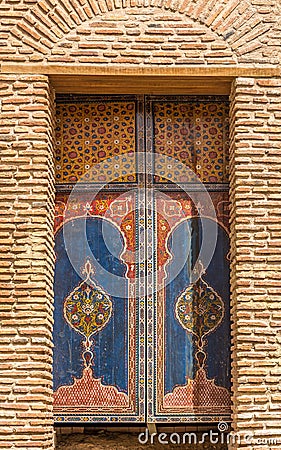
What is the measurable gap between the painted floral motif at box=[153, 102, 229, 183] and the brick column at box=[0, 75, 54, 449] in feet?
3.40

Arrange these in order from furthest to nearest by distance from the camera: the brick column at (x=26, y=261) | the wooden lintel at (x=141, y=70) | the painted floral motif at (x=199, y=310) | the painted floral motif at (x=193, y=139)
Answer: the painted floral motif at (x=193, y=139)
the painted floral motif at (x=199, y=310)
the wooden lintel at (x=141, y=70)
the brick column at (x=26, y=261)

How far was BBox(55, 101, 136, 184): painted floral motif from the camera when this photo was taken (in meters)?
8.55

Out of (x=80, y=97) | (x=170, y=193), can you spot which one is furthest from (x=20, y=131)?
(x=170, y=193)

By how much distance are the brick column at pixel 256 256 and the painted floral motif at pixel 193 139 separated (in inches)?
13.5

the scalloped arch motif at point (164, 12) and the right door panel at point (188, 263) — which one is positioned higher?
the scalloped arch motif at point (164, 12)

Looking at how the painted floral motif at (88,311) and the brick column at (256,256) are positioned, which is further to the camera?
the painted floral motif at (88,311)

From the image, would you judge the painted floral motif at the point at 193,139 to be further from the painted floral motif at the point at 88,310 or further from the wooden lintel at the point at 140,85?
the painted floral motif at the point at 88,310

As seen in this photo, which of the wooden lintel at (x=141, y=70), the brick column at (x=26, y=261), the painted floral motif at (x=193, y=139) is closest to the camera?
the brick column at (x=26, y=261)

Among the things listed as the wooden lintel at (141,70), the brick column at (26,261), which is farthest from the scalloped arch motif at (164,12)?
the brick column at (26,261)

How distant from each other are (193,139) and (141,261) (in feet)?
3.90

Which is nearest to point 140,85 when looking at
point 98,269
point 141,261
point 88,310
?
point 141,261

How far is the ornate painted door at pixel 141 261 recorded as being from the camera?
823 cm

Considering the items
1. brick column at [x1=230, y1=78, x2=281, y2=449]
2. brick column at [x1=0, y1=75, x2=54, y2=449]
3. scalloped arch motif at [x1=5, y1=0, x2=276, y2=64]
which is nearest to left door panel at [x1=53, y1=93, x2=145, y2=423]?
brick column at [x1=0, y1=75, x2=54, y2=449]

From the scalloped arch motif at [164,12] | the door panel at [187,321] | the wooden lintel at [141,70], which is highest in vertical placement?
the scalloped arch motif at [164,12]
